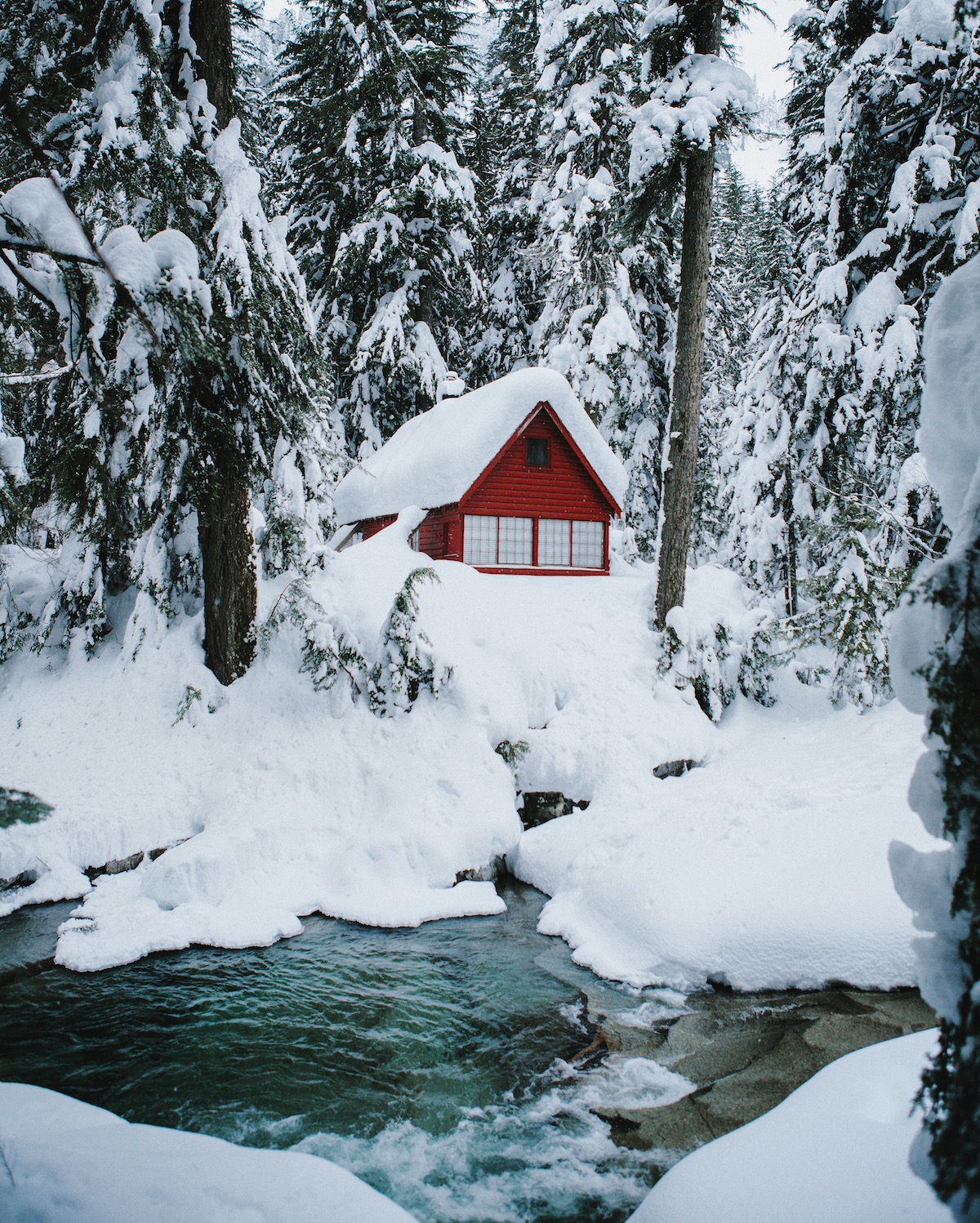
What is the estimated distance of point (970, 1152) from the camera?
5.71ft

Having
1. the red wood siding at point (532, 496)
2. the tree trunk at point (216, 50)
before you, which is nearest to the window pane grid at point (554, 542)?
the red wood siding at point (532, 496)

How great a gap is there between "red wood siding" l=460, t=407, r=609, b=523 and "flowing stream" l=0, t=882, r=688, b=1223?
447 inches

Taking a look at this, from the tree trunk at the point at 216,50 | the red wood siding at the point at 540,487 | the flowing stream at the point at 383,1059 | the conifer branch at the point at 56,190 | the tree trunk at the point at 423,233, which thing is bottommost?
the flowing stream at the point at 383,1059

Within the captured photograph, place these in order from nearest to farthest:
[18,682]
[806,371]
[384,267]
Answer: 1. [18,682]
2. [806,371]
3. [384,267]

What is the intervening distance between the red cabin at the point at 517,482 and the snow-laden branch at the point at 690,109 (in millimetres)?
6264

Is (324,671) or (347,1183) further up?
(324,671)

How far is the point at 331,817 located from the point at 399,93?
19.9 meters

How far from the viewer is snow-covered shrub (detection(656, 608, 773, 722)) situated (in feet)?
41.9

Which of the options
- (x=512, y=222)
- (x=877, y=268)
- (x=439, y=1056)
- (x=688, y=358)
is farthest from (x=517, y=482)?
(x=439, y=1056)

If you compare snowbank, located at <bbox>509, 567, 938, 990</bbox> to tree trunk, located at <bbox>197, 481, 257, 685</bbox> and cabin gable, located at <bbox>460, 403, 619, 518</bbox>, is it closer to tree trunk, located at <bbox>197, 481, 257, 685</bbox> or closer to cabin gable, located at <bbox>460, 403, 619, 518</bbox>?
tree trunk, located at <bbox>197, 481, 257, 685</bbox>

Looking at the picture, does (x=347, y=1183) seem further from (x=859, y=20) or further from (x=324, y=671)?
(x=859, y=20)

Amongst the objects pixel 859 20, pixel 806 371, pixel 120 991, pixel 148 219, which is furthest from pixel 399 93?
pixel 120 991

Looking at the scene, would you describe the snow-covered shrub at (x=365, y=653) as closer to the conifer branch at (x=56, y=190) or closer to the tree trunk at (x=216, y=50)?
the tree trunk at (x=216, y=50)

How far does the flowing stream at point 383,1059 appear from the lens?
465cm
